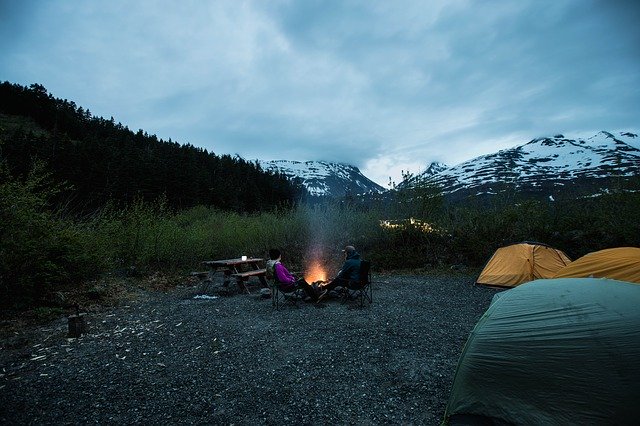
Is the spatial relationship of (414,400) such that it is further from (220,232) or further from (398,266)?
(220,232)

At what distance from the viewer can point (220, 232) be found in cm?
A: 1441

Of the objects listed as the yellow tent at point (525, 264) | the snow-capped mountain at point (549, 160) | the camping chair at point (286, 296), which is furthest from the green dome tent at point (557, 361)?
the snow-capped mountain at point (549, 160)

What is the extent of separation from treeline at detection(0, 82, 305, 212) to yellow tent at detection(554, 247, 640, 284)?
11.9m

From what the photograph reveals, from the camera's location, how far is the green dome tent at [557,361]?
8.50 feet

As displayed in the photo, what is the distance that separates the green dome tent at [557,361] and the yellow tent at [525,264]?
6696 millimetres

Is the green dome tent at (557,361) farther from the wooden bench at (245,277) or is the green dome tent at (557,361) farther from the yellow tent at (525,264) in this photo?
the wooden bench at (245,277)

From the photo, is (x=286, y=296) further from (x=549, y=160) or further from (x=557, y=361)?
(x=549, y=160)

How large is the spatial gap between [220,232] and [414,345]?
11271 mm

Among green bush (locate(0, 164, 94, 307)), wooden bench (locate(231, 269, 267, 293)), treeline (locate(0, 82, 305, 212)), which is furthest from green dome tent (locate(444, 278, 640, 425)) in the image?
treeline (locate(0, 82, 305, 212))

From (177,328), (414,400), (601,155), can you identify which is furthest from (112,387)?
(601,155)

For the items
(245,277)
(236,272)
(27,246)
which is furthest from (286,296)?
(27,246)

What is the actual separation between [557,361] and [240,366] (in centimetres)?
372

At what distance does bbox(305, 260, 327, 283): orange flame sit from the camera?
1073 centimetres

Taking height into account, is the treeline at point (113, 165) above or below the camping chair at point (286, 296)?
above
